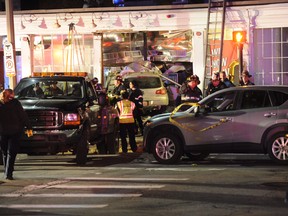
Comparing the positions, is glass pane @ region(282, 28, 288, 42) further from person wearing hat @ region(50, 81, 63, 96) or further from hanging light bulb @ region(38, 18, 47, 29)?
person wearing hat @ region(50, 81, 63, 96)

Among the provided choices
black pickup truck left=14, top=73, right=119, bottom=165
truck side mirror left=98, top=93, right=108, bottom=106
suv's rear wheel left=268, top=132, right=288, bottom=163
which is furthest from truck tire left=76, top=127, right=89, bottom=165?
suv's rear wheel left=268, top=132, right=288, bottom=163

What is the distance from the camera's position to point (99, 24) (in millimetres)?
21156

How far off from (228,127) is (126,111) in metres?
3.58

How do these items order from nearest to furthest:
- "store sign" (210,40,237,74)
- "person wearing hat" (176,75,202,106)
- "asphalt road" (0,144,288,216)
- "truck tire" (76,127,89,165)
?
"asphalt road" (0,144,288,216)
"truck tire" (76,127,89,165)
"person wearing hat" (176,75,202,106)
"store sign" (210,40,237,74)

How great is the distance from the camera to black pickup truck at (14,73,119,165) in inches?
474

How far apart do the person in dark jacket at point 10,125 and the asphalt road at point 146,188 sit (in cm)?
39

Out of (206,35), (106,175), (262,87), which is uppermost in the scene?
(206,35)

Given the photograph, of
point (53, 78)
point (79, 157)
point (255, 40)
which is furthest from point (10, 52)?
point (255, 40)

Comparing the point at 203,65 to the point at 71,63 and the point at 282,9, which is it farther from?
the point at 71,63

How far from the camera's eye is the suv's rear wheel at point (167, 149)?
40.4ft

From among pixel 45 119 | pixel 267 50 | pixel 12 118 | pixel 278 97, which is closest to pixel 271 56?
pixel 267 50

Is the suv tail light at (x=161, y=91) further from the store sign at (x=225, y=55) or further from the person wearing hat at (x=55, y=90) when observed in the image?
the person wearing hat at (x=55, y=90)

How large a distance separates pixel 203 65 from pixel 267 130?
29.7 feet

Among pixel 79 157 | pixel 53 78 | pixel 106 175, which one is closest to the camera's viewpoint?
pixel 106 175
